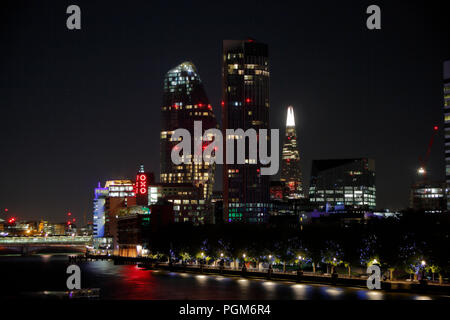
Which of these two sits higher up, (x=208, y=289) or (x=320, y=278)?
(x=320, y=278)

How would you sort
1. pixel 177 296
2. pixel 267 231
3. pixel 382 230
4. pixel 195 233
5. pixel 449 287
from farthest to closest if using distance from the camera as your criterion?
pixel 195 233, pixel 267 231, pixel 382 230, pixel 177 296, pixel 449 287

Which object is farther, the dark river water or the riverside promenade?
the riverside promenade

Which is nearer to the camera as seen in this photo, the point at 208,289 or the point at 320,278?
the point at 208,289

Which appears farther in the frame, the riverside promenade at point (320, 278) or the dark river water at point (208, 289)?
the riverside promenade at point (320, 278)

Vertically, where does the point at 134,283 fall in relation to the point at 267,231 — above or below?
below

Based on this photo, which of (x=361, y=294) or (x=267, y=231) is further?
(x=267, y=231)

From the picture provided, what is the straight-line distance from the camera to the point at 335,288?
106 m

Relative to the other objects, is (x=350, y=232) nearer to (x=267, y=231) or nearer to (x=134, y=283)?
(x=267, y=231)
